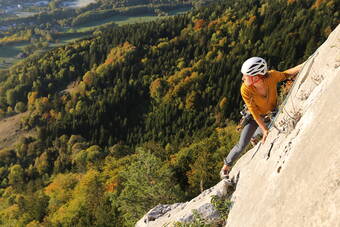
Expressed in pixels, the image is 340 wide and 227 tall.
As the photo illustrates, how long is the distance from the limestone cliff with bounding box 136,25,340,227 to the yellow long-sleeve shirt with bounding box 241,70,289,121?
58 centimetres

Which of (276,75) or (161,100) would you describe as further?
(161,100)

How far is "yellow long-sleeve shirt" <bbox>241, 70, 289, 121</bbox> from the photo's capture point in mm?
11062

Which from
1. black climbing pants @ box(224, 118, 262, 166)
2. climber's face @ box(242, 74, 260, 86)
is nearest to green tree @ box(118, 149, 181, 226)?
black climbing pants @ box(224, 118, 262, 166)

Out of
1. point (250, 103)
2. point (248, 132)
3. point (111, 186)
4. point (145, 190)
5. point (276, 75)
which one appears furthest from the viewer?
point (111, 186)

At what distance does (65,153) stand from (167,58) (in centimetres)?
8185

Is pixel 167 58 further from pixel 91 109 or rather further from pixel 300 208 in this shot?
pixel 300 208

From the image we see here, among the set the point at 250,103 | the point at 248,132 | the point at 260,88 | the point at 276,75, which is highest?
the point at 276,75

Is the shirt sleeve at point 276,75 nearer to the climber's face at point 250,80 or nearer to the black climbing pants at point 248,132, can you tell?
the climber's face at point 250,80

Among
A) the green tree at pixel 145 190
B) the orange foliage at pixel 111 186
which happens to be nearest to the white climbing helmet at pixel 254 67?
the green tree at pixel 145 190

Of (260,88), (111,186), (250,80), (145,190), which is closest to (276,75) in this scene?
(260,88)

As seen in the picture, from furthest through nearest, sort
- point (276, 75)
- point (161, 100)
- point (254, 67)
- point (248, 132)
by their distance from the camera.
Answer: point (161, 100)
point (248, 132)
point (276, 75)
point (254, 67)

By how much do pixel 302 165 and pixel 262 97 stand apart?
4.29 m

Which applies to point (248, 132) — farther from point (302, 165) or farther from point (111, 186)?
point (111, 186)

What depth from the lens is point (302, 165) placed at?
7516mm
